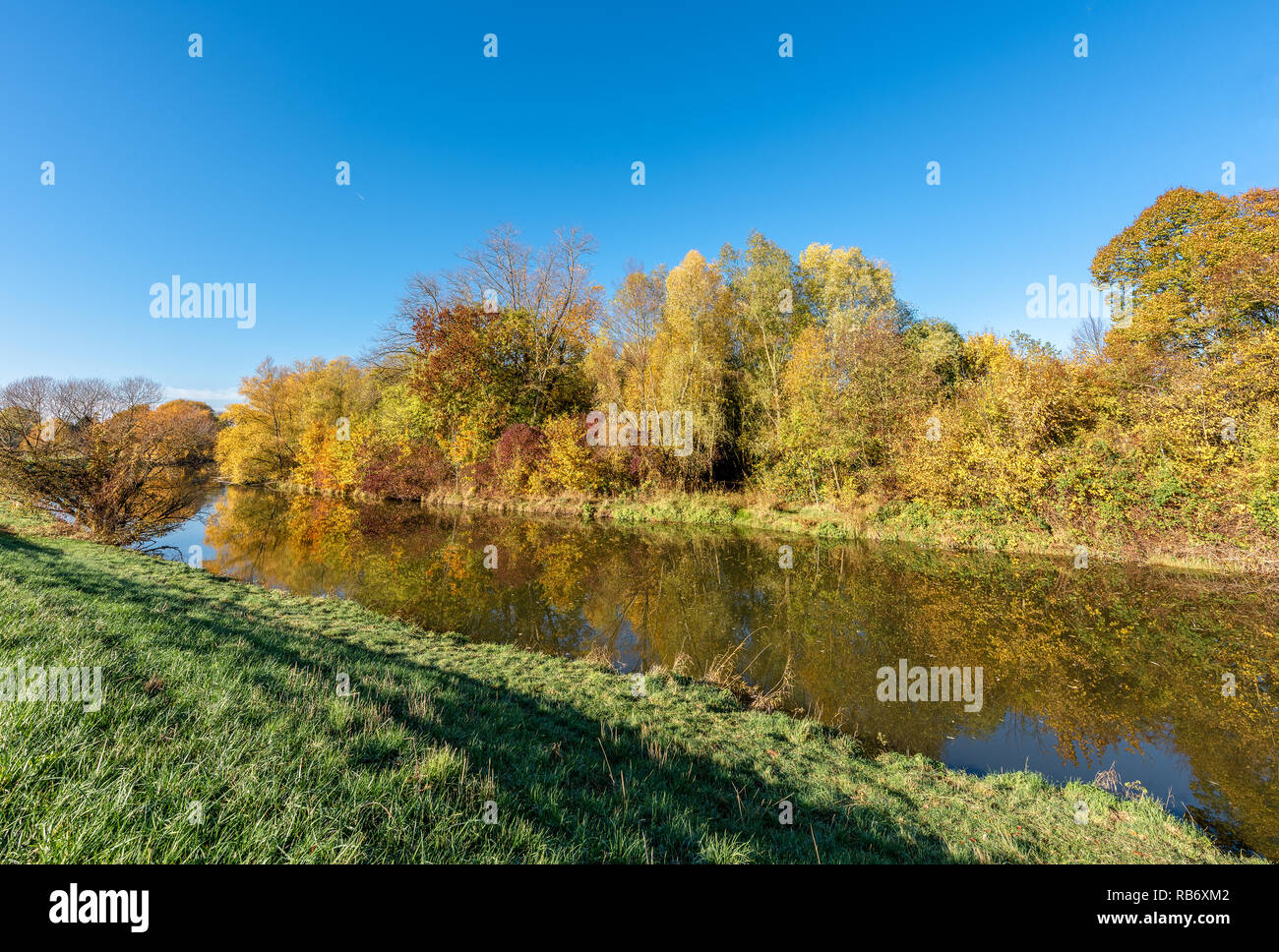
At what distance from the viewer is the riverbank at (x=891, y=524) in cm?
1379

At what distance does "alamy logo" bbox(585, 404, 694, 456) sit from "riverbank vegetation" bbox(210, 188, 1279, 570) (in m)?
0.35

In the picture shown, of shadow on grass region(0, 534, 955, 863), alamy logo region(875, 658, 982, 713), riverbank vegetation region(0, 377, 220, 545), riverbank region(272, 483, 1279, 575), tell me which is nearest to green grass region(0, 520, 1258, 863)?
shadow on grass region(0, 534, 955, 863)

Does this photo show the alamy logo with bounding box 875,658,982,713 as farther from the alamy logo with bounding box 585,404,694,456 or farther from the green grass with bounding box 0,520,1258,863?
the alamy logo with bounding box 585,404,694,456

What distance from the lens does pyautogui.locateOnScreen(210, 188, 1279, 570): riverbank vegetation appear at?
14.7 metres

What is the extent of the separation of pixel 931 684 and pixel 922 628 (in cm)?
256

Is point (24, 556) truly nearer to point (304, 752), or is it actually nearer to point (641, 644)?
point (304, 752)

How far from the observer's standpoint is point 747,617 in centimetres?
1102

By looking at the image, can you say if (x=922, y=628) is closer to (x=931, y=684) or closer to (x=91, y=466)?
(x=931, y=684)

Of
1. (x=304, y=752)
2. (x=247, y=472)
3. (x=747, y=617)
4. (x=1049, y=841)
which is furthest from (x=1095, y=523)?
(x=247, y=472)

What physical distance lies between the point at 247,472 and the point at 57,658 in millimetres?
47329

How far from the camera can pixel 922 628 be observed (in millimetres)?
10055

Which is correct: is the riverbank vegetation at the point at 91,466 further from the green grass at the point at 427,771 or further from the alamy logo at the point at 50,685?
the alamy logo at the point at 50,685
